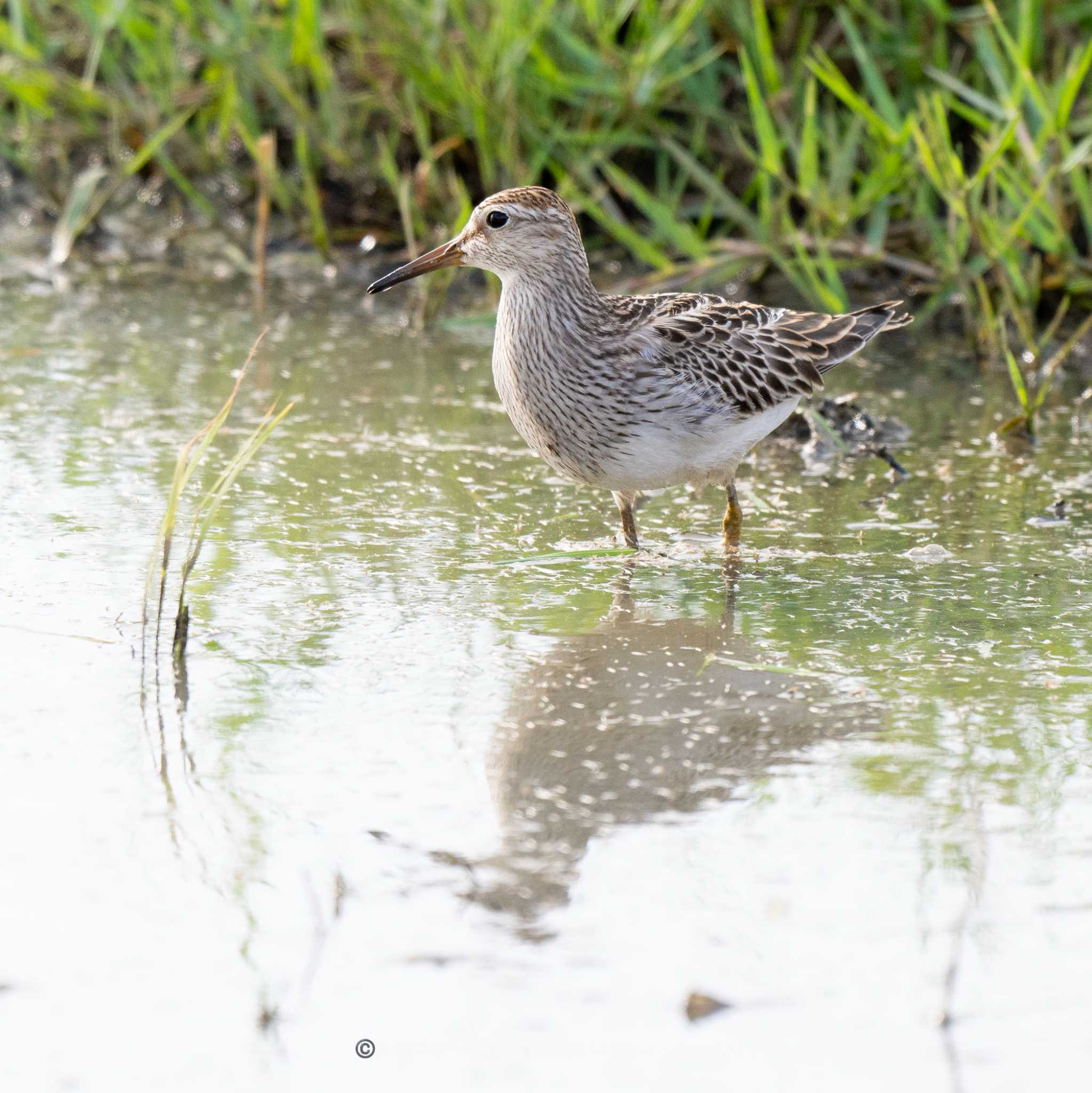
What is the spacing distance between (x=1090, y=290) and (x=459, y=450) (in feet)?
8.85

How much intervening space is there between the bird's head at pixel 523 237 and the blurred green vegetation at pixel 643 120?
5.22ft

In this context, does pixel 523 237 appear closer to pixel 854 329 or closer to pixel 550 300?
pixel 550 300

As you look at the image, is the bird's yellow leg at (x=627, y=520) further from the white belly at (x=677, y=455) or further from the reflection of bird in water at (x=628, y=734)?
the reflection of bird in water at (x=628, y=734)

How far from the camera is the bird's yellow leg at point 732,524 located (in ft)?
16.1

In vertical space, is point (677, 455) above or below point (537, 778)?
above

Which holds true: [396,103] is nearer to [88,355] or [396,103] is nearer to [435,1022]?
[88,355]

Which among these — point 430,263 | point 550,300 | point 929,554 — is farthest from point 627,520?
point 430,263

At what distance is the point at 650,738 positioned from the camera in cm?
360

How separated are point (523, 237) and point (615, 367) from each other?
0.55m

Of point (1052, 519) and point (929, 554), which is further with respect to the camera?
point (1052, 519)

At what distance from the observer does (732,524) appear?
16.2 ft

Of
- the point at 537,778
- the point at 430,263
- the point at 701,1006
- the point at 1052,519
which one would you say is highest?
the point at 430,263

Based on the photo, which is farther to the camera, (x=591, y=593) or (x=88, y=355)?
(x=88, y=355)

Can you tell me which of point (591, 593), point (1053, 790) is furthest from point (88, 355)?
point (1053, 790)
